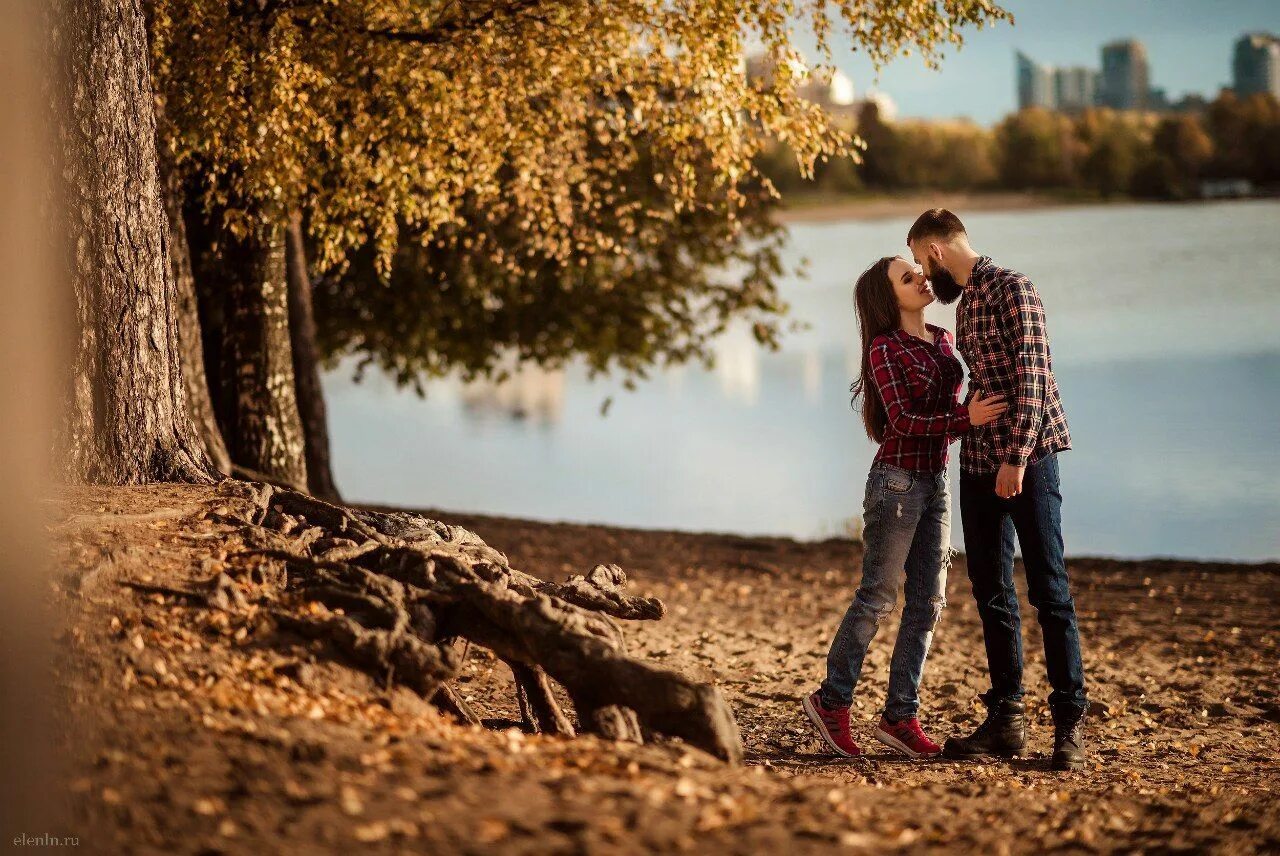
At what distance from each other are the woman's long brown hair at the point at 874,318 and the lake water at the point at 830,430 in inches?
396

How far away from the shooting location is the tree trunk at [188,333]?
9.33 m

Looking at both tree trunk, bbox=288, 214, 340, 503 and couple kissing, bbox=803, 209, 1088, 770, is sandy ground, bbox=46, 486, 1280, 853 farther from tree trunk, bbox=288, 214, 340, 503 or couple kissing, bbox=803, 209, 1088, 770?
tree trunk, bbox=288, 214, 340, 503

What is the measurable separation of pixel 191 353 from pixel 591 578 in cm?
467

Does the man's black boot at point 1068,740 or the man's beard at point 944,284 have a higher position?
the man's beard at point 944,284

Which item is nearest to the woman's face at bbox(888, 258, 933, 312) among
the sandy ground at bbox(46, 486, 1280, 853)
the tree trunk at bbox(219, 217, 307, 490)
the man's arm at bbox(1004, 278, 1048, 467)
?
the man's arm at bbox(1004, 278, 1048, 467)

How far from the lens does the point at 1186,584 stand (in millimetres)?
11312

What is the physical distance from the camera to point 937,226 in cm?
Answer: 584

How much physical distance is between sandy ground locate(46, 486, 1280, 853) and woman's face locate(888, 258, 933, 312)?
200 centimetres

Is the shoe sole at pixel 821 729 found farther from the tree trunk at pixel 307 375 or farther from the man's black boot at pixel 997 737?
the tree trunk at pixel 307 375

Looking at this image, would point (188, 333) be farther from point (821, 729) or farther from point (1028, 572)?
point (1028, 572)

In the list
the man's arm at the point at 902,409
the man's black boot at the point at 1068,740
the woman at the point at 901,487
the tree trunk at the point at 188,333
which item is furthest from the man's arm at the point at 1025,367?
the tree trunk at the point at 188,333

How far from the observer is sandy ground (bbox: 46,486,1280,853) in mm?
3732

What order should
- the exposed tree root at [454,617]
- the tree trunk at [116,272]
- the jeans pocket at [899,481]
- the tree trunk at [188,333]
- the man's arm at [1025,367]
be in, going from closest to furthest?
1. the exposed tree root at [454,617]
2. the man's arm at [1025,367]
3. the jeans pocket at [899,481]
4. the tree trunk at [116,272]
5. the tree trunk at [188,333]

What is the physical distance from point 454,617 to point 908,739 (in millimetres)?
2136
